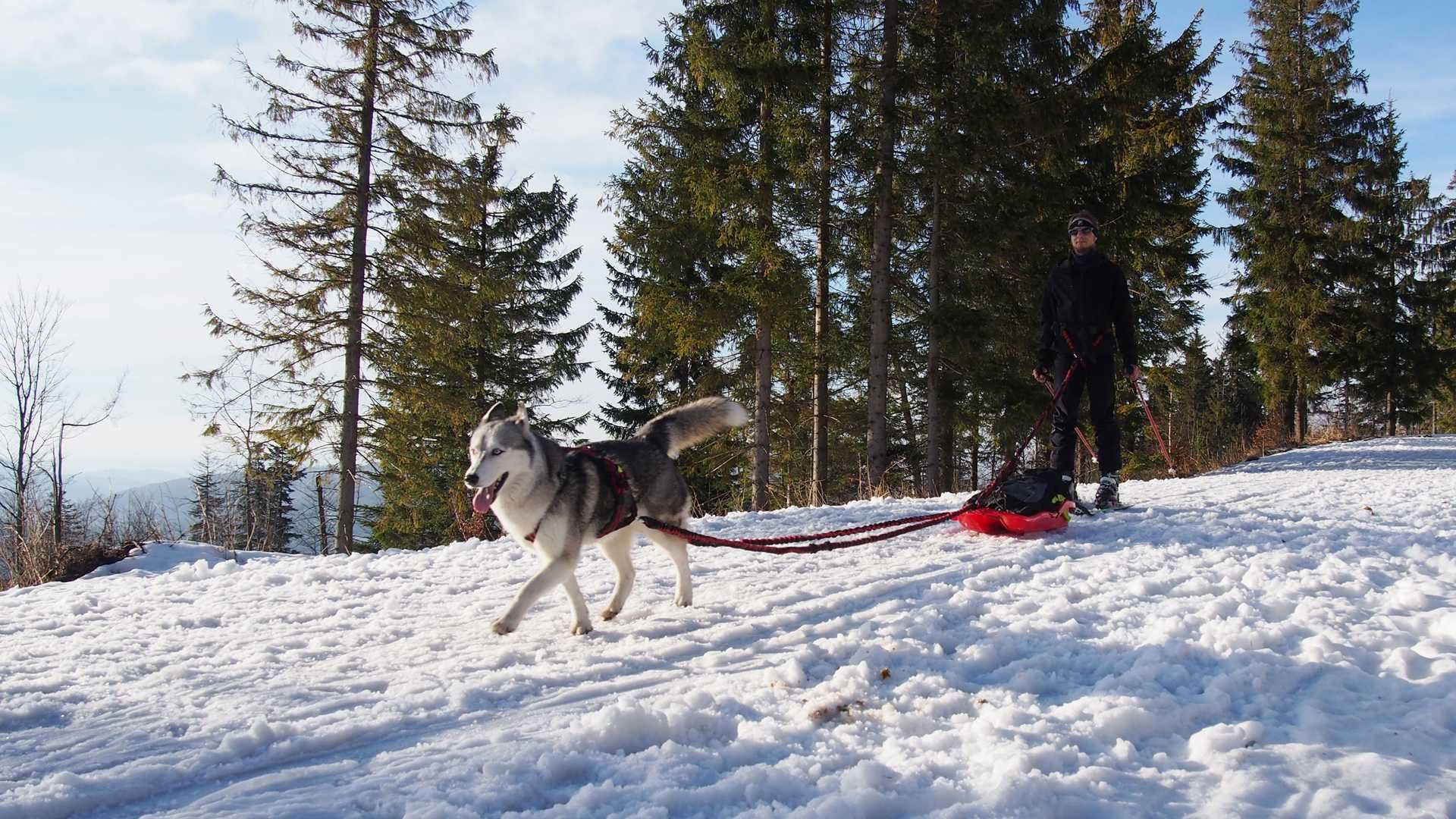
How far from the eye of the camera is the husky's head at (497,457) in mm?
4191

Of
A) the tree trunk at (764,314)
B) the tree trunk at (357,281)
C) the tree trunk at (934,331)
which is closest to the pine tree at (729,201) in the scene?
the tree trunk at (764,314)

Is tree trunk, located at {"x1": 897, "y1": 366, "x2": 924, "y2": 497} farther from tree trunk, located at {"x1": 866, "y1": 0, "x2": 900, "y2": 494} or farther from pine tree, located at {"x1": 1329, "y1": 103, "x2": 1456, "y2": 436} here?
pine tree, located at {"x1": 1329, "y1": 103, "x2": 1456, "y2": 436}

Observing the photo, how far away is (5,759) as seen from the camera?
264cm

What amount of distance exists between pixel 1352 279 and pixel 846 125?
19.9m

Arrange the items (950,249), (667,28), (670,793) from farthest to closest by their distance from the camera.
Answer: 1. (667,28)
2. (950,249)
3. (670,793)

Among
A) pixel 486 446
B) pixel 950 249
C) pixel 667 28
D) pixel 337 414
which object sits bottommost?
pixel 486 446

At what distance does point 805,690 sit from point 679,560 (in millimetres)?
1826

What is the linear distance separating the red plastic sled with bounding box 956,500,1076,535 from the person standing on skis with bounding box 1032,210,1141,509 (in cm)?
51

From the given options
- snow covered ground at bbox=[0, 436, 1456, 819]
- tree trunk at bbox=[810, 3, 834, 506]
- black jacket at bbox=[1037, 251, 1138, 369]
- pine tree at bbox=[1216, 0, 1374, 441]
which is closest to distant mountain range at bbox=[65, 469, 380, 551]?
snow covered ground at bbox=[0, 436, 1456, 819]

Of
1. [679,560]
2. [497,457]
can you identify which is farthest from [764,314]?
[497,457]

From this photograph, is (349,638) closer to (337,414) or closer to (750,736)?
(750,736)

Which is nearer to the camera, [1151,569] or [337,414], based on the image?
[1151,569]

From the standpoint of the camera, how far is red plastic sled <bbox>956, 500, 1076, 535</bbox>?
5598mm

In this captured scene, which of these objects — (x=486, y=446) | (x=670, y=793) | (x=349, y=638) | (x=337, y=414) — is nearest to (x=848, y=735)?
(x=670, y=793)
